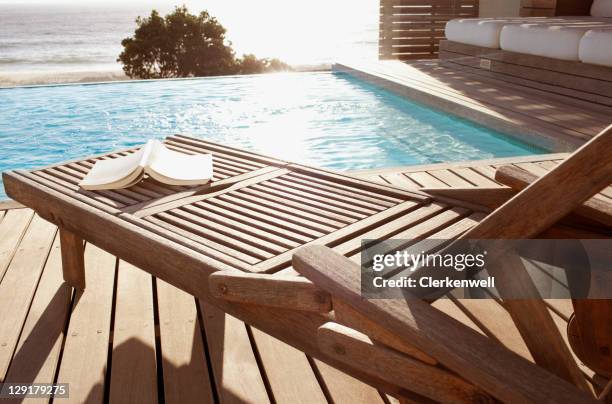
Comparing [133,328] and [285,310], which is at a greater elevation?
[285,310]

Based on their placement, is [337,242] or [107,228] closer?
[337,242]

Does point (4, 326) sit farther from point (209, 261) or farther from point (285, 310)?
point (285, 310)

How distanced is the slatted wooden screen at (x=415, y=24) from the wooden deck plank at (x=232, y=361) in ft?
31.0

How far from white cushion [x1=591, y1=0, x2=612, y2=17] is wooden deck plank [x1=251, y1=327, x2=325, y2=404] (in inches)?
309

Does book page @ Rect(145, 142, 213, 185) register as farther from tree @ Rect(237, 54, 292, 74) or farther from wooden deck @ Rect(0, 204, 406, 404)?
tree @ Rect(237, 54, 292, 74)

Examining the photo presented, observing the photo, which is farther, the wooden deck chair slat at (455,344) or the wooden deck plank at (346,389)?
the wooden deck plank at (346,389)

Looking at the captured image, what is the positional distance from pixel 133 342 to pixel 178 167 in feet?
2.36

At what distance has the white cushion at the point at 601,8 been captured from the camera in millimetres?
8023

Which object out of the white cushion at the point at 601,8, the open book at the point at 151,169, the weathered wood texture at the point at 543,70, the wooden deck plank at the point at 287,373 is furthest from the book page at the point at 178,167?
the white cushion at the point at 601,8

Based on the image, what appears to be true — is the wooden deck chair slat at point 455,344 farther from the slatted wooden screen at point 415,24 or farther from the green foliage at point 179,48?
the green foliage at point 179,48

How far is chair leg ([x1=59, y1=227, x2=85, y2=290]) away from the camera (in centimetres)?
240

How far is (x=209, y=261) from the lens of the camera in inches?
64.5

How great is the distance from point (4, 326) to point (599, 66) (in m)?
5.26

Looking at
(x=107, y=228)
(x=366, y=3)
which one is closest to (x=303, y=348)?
(x=107, y=228)
